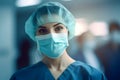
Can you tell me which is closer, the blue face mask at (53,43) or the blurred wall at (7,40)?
the blue face mask at (53,43)

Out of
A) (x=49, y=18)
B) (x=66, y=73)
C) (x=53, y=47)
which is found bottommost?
(x=66, y=73)

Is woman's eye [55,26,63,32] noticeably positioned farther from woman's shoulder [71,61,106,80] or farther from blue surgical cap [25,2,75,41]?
woman's shoulder [71,61,106,80]

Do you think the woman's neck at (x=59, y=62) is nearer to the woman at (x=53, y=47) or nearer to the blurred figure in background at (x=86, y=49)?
the woman at (x=53, y=47)

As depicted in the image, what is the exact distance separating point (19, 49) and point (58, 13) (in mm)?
346

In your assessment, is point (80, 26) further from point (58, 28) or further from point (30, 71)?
point (30, 71)

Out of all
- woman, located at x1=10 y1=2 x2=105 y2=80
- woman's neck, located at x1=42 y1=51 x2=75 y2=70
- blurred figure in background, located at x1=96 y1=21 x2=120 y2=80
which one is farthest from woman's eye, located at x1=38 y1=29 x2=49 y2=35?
blurred figure in background, located at x1=96 y1=21 x2=120 y2=80

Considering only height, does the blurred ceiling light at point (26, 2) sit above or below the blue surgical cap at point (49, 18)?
above

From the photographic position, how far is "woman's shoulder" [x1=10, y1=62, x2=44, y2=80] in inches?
52.6

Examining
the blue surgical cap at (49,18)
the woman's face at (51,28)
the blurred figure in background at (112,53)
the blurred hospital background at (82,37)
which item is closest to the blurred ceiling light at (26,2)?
the blurred hospital background at (82,37)

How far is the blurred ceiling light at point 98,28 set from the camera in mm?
1496

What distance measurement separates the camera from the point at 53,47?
127cm

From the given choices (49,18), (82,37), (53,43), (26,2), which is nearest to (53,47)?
(53,43)

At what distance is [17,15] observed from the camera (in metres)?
1.50

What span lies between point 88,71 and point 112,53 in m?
0.25
